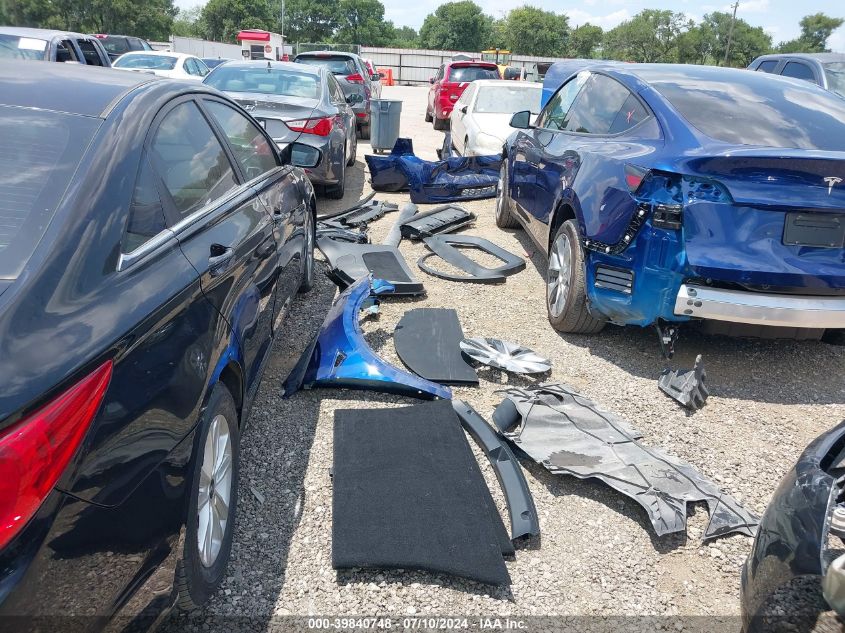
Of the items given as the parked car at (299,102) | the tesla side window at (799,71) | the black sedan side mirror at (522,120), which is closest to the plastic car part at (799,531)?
the black sedan side mirror at (522,120)

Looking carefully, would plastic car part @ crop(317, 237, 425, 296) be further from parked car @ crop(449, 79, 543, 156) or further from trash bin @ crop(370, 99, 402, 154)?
trash bin @ crop(370, 99, 402, 154)

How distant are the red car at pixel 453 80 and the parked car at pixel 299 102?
801cm

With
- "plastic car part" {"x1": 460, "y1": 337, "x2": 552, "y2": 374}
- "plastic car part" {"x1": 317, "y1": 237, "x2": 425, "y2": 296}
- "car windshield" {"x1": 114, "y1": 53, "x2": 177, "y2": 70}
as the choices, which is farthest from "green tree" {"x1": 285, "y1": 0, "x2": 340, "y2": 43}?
"plastic car part" {"x1": 460, "y1": 337, "x2": 552, "y2": 374}

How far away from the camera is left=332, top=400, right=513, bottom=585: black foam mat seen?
248 centimetres

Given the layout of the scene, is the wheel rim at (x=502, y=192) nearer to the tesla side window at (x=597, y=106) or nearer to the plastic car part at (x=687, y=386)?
the tesla side window at (x=597, y=106)

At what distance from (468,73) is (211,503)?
16.4m

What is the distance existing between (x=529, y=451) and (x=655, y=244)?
1475mm

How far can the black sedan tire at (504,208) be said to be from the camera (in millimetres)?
7410

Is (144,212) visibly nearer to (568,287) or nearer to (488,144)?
(568,287)

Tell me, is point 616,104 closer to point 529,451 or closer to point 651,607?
point 529,451

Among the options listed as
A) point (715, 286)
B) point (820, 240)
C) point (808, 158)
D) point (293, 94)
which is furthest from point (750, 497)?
point (293, 94)

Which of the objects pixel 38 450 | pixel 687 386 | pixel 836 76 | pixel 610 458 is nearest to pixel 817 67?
pixel 836 76

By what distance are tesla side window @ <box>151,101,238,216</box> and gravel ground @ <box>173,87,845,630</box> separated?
1.27 metres

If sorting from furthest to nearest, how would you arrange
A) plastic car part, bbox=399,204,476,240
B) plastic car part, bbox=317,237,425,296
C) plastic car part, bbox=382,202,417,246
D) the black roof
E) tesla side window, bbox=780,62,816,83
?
tesla side window, bbox=780,62,816,83 → plastic car part, bbox=399,204,476,240 → plastic car part, bbox=382,202,417,246 → plastic car part, bbox=317,237,425,296 → the black roof
